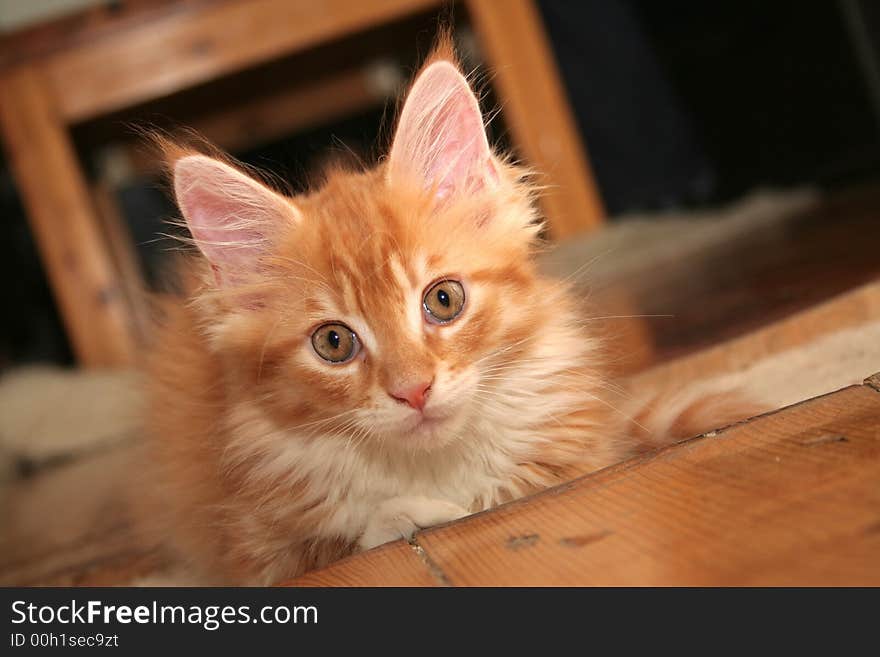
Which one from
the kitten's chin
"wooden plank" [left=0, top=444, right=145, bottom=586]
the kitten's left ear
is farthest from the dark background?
the kitten's chin

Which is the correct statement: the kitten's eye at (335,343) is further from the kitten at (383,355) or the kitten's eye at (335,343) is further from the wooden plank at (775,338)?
the wooden plank at (775,338)

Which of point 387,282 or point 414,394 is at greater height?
point 387,282

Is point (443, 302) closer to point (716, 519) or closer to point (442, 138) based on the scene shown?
point (442, 138)

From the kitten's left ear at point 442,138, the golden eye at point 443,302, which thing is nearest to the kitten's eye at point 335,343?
the golden eye at point 443,302

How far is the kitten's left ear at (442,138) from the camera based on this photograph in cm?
129

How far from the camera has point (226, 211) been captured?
1315 millimetres

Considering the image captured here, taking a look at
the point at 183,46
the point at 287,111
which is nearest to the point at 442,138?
the point at 183,46

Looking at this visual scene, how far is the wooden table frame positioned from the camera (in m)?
3.60

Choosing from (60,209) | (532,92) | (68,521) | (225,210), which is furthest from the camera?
(532,92)

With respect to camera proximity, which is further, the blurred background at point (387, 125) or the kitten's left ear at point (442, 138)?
the blurred background at point (387, 125)

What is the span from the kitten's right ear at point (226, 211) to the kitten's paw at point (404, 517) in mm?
424

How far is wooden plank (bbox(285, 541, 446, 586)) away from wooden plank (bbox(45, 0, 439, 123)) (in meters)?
3.06

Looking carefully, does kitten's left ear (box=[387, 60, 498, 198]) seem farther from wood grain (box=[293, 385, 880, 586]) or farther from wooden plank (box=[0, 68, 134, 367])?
wooden plank (box=[0, 68, 134, 367])

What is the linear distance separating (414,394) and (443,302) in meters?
0.16
